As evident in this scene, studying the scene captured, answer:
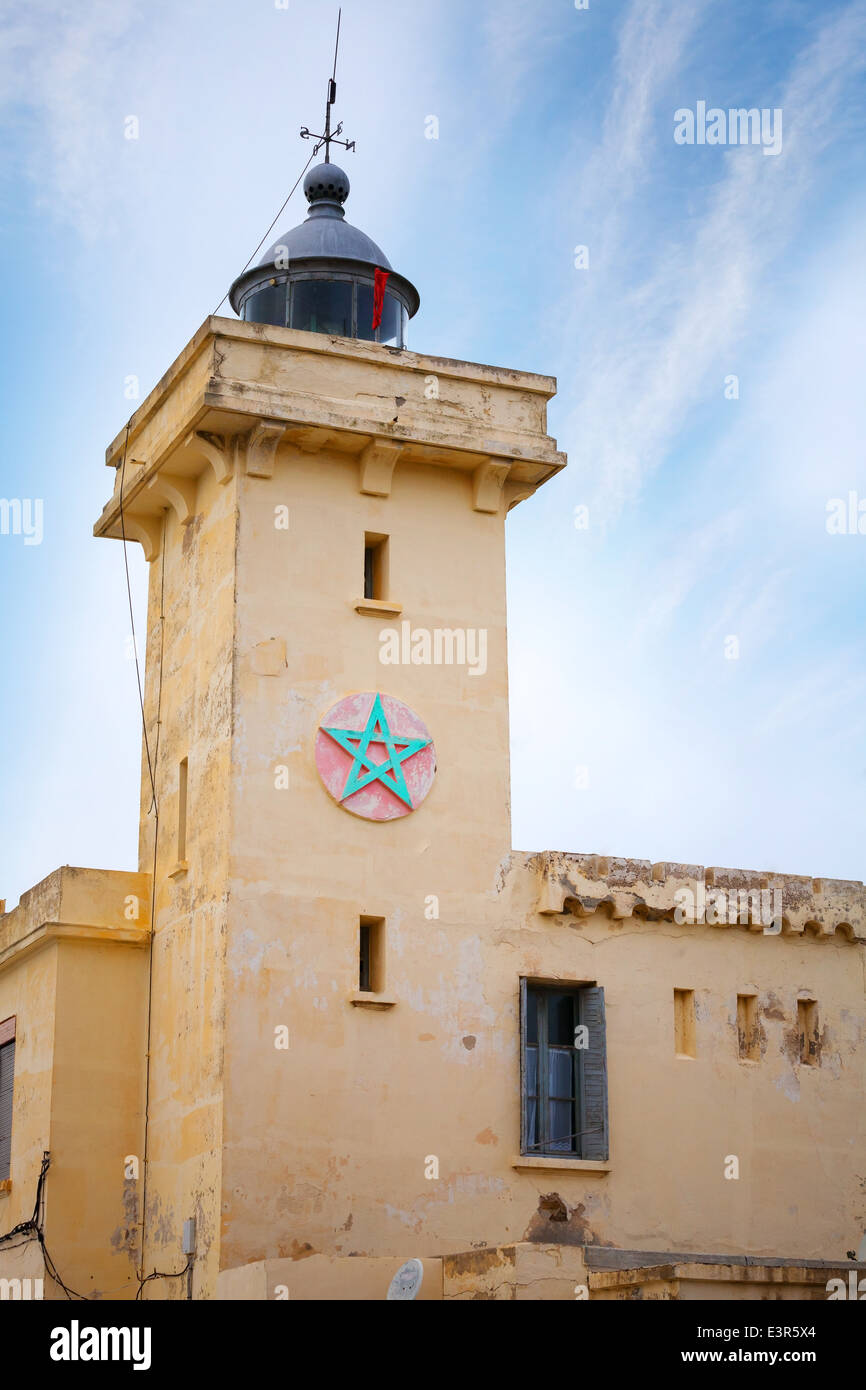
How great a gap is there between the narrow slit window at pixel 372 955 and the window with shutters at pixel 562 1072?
5.52ft

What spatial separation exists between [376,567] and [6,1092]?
762 centimetres

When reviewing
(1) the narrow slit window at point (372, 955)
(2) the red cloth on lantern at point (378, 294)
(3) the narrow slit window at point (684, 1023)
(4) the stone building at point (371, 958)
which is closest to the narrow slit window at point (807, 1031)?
(4) the stone building at point (371, 958)

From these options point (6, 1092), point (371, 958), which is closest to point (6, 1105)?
point (6, 1092)

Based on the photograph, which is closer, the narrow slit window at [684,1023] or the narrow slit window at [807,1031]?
the narrow slit window at [684,1023]

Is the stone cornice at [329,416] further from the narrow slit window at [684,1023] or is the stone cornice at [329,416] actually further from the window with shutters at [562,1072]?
the narrow slit window at [684,1023]

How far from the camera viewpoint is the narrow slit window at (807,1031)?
901 inches

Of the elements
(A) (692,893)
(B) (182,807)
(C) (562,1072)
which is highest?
(B) (182,807)

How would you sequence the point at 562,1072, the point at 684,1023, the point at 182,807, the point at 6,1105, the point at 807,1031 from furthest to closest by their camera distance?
the point at 807,1031, the point at 6,1105, the point at 684,1023, the point at 182,807, the point at 562,1072

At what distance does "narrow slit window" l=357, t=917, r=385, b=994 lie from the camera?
2100 centimetres

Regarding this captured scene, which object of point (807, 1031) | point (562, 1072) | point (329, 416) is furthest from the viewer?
point (807, 1031)

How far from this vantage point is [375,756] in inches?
851

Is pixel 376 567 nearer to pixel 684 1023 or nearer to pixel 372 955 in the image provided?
pixel 372 955

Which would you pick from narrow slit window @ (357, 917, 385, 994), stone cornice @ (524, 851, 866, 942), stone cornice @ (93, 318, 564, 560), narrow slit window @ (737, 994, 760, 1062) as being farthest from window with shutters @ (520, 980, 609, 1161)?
Answer: stone cornice @ (93, 318, 564, 560)
